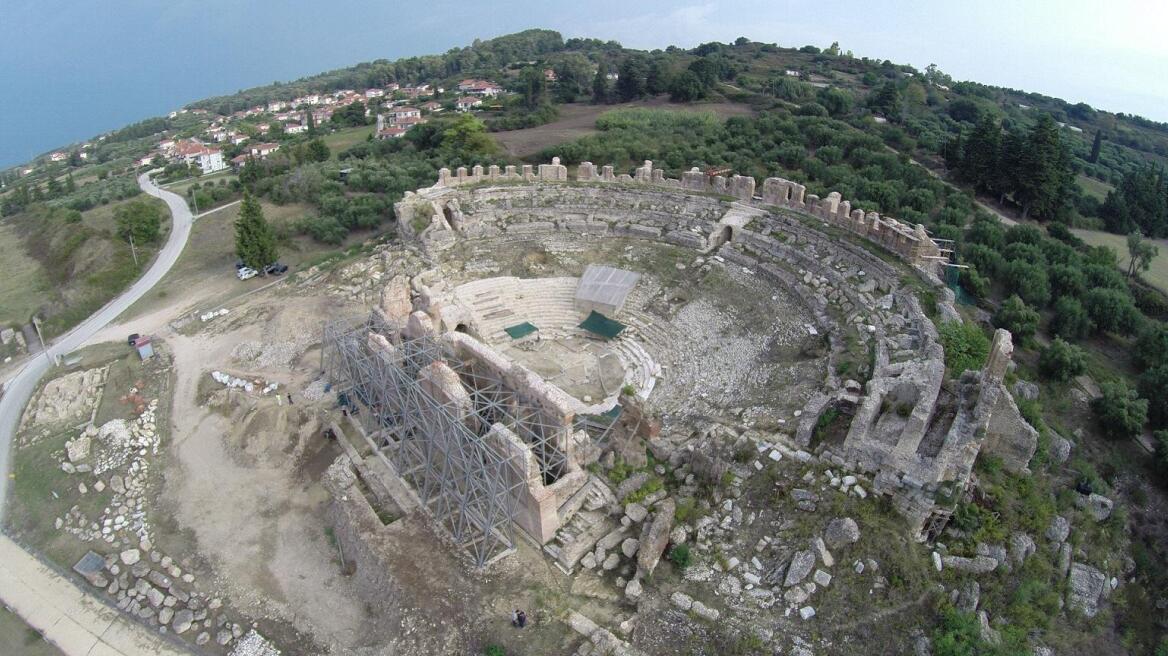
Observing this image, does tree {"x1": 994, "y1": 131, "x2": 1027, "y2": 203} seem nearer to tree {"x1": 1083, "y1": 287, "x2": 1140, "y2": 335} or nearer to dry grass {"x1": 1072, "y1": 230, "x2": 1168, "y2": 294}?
dry grass {"x1": 1072, "y1": 230, "x2": 1168, "y2": 294}

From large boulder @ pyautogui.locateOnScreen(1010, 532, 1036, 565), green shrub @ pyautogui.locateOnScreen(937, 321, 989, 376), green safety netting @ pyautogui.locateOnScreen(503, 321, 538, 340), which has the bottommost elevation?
green safety netting @ pyautogui.locateOnScreen(503, 321, 538, 340)

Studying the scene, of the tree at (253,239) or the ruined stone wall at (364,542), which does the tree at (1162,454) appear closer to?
the ruined stone wall at (364,542)

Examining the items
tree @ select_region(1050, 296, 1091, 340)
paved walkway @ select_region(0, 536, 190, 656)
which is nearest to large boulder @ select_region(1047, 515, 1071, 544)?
tree @ select_region(1050, 296, 1091, 340)

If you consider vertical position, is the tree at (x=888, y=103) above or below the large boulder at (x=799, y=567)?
above

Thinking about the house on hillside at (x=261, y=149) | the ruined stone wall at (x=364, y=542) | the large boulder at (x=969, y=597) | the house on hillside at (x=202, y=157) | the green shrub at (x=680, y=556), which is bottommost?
the house on hillside at (x=202, y=157)

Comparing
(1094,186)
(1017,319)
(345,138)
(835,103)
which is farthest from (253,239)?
(1094,186)

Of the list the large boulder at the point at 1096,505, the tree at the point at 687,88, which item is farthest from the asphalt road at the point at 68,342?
the tree at the point at 687,88

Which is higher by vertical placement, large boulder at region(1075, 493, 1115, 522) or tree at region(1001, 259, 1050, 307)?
tree at region(1001, 259, 1050, 307)
